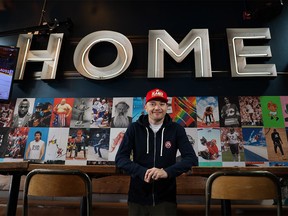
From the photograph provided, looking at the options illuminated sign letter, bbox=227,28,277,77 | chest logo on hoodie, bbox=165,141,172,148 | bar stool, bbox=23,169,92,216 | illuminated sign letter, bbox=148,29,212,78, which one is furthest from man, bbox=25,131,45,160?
illuminated sign letter, bbox=227,28,277,77

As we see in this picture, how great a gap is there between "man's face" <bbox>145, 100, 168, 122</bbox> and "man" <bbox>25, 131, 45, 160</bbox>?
6.49 feet

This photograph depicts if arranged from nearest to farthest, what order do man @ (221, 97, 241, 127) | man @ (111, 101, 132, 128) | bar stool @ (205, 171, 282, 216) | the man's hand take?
1. bar stool @ (205, 171, 282, 216)
2. the man's hand
3. man @ (221, 97, 241, 127)
4. man @ (111, 101, 132, 128)

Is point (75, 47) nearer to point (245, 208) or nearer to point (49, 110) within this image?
point (49, 110)

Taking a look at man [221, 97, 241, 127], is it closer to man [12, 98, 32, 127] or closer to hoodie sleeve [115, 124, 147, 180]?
hoodie sleeve [115, 124, 147, 180]

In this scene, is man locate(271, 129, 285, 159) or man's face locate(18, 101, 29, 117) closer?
man locate(271, 129, 285, 159)

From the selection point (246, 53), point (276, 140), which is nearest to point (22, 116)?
point (246, 53)

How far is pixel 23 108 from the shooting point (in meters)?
3.49

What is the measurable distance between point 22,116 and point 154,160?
2453 mm

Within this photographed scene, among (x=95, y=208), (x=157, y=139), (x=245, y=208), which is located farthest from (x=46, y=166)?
(x=245, y=208)

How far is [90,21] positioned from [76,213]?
2.94 meters

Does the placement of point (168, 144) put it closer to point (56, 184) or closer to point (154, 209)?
point (154, 209)

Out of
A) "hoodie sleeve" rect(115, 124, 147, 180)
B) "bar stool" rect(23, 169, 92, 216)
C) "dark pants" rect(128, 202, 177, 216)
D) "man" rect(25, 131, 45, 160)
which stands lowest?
"dark pants" rect(128, 202, 177, 216)

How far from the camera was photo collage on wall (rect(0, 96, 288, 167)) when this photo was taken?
3074 millimetres

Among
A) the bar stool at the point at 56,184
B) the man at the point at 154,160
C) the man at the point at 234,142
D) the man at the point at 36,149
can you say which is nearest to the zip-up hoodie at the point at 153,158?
the man at the point at 154,160
